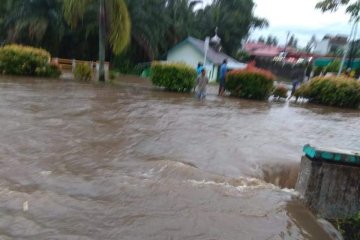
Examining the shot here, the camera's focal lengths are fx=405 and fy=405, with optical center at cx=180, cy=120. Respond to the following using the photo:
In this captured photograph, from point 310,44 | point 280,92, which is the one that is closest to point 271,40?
point 310,44

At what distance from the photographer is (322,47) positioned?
64500mm

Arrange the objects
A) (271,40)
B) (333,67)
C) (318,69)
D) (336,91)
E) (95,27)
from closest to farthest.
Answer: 1. (336,91)
2. (95,27)
3. (333,67)
4. (318,69)
5. (271,40)

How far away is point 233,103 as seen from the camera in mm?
16594

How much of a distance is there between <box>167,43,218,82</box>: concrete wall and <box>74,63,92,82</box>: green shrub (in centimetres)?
1655

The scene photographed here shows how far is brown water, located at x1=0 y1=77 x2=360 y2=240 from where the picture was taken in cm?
479

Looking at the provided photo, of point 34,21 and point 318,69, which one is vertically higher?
point 34,21

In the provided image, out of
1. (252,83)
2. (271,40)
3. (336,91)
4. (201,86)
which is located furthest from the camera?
(271,40)

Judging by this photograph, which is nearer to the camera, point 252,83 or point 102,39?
point 252,83

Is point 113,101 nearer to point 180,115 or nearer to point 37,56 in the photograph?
point 180,115

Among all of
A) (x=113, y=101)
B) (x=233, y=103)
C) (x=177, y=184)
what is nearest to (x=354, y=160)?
(x=177, y=184)

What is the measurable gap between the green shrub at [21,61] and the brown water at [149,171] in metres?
7.45

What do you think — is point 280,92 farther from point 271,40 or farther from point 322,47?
point 271,40

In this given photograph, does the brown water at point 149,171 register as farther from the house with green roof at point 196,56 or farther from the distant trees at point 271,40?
the distant trees at point 271,40

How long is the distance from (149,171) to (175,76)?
41.3ft
